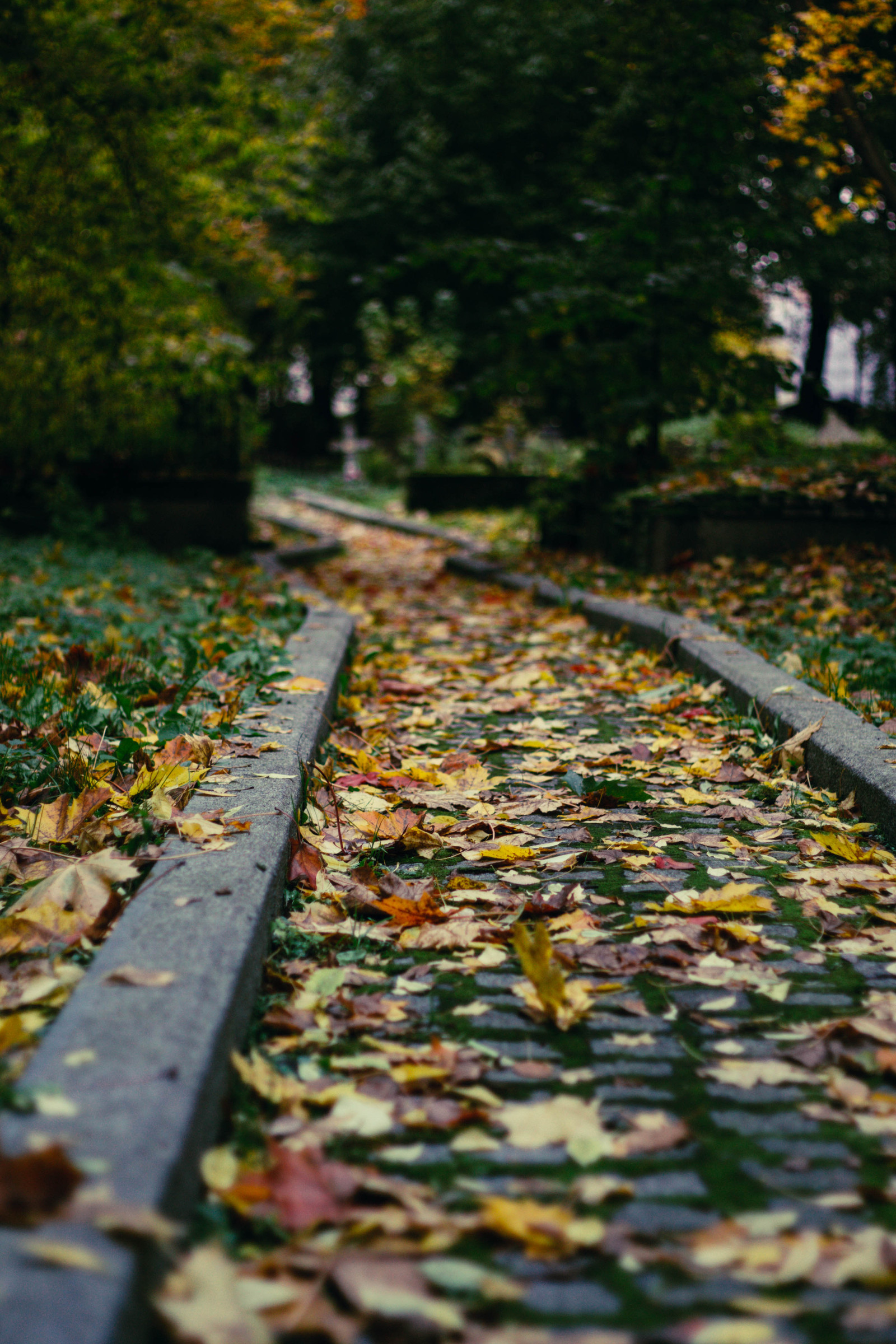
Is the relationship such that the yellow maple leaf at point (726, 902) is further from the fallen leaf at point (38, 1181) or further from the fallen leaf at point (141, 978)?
the fallen leaf at point (38, 1181)

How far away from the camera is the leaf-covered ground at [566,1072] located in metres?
1.21

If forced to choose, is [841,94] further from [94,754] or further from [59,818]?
[59,818]

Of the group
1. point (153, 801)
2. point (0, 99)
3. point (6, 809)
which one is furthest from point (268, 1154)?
point (0, 99)

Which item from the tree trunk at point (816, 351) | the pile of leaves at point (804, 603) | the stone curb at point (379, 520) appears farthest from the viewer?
the tree trunk at point (816, 351)

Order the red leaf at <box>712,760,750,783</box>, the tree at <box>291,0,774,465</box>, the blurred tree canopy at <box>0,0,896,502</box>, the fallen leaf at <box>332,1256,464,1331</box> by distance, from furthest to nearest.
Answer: the tree at <box>291,0,774,465</box>, the blurred tree canopy at <box>0,0,896,502</box>, the red leaf at <box>712,760,750,783</box>, the fallen leaf at <box>332,1256,464,1331</box>

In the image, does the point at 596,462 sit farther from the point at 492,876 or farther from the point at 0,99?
the point at 492,876

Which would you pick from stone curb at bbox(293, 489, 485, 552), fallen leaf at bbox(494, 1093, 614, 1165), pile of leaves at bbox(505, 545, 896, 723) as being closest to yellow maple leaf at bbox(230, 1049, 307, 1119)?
fallen leaf at bbox(494, 1093, 614, 1165)

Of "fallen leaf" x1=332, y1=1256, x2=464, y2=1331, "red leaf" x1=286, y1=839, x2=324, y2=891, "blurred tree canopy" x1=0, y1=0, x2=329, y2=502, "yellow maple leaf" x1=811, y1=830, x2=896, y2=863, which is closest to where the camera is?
"fallen leaf" x1=332, y1=1256, x2=464, y2=1331

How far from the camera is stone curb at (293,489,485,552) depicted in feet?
38.3

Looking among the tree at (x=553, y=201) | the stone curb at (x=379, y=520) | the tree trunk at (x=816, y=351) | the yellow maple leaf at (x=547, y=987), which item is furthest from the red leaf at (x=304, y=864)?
the tree trunk at (x=816, y=351)

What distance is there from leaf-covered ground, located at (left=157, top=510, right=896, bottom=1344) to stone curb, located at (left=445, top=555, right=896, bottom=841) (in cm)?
9

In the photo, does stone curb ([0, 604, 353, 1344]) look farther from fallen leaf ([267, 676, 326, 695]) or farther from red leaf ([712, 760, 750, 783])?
red leaf ([712, 760, 750, 783])

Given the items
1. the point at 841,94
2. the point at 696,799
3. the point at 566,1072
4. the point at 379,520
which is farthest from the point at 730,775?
the point at 379,520

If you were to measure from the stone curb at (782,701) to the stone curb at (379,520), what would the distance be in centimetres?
487
